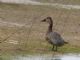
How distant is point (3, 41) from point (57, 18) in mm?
8823

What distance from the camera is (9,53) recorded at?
586 inches

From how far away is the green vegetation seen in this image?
16.2 metres

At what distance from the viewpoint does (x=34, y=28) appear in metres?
21.1

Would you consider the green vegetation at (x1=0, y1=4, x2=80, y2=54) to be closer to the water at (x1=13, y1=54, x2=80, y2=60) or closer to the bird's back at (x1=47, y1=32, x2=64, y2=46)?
the bird's back at (x1=47, y1=32, x2=64, y2=46)

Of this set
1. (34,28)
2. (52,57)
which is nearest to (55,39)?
(52,57)

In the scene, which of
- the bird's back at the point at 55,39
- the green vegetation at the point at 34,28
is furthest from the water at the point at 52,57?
the green vegetation at the point at 34,28

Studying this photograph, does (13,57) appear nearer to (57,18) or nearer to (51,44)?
(51,44)

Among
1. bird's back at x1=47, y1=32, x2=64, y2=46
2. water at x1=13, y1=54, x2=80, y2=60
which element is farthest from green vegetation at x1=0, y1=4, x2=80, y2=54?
water at x1=13, y1=54, x2=80, y2=60

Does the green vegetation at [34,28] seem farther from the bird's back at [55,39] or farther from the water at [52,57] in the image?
the water at [52,57]

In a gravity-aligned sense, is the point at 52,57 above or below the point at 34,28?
below

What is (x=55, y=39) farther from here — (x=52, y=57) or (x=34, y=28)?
(x=34, y=28)

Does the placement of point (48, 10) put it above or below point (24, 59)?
above

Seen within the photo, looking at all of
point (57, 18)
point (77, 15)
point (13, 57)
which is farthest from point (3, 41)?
point (77, 15)

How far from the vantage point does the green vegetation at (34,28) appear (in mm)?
16219
